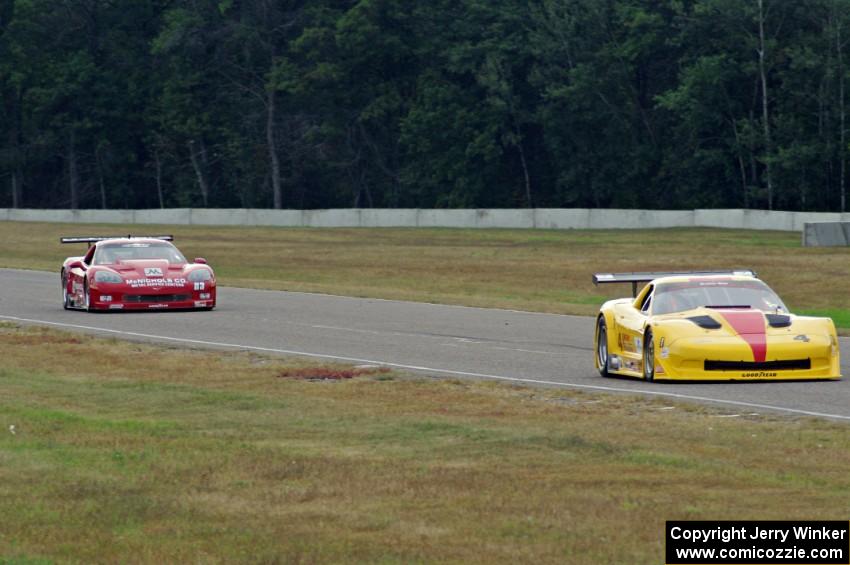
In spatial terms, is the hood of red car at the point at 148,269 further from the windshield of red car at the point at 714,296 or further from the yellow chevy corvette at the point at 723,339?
the windshield of red car at the point at 714,296

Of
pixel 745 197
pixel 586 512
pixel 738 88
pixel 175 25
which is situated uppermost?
pixel 175 25

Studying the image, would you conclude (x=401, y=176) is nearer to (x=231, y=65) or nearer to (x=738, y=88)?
(x=231, y=65)

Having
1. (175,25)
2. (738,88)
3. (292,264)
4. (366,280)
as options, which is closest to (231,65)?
(175,25)

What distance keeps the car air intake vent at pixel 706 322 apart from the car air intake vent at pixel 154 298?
1331 centimetres

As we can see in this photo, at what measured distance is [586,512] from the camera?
8430 mm

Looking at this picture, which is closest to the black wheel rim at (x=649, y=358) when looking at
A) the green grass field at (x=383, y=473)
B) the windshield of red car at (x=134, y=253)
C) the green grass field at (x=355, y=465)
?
the green grass field at (x=355, y=465)

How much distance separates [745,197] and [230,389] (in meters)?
62.7

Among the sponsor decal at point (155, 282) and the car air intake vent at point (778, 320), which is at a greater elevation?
the sponsor decal at point (155, 282)

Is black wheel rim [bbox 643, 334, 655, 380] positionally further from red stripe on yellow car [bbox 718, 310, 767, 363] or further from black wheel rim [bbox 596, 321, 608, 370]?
black wheel rim [bbox 596, 321, 608, 370]

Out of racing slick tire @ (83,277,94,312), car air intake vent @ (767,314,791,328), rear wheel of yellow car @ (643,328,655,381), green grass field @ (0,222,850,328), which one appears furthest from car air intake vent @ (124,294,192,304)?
car air intake vent @ (767,314,791,328)

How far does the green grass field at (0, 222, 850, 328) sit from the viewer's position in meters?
35.5

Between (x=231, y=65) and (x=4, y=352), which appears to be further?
(x=231, y=65)

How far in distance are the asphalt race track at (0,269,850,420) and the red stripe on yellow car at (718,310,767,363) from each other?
0.35m

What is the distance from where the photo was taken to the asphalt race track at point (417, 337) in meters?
15.0
